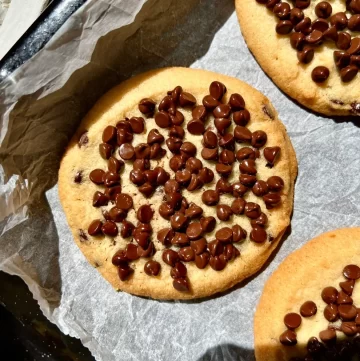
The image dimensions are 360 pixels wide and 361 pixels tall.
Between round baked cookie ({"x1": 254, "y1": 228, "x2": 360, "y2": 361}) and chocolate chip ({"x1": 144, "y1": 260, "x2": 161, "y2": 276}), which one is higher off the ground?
chocolate chip ({"x1": 144, "y1": 260, "x2": 161, "y2": 276})

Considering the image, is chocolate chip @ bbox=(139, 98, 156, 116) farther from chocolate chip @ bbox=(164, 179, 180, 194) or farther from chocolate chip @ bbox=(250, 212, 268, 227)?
chocolate chip @ bbox=(250, 212, 268, 227)

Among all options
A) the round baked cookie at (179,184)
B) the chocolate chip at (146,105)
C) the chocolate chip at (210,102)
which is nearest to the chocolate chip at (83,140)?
the round baked cookie at (179,184)

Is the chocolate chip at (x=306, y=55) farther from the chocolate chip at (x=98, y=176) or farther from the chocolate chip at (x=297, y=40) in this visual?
the chocolate chip at (x=98, y=176)

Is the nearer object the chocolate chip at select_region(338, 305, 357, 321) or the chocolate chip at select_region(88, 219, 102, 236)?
the chocolate chip at select_region(338, 305, 357, 321)

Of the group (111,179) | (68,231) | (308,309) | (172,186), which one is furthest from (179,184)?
(308,309)

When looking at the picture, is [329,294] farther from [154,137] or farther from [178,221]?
[154,137]

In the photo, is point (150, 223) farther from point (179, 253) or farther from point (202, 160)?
point (202, 160)

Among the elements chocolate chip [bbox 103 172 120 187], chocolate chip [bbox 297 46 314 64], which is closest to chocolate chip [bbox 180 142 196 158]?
chocolate chip [bbox 103 172 120 187]

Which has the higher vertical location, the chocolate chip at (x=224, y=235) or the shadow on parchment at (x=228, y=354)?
the chocolate chip at (x=224, y=235)
